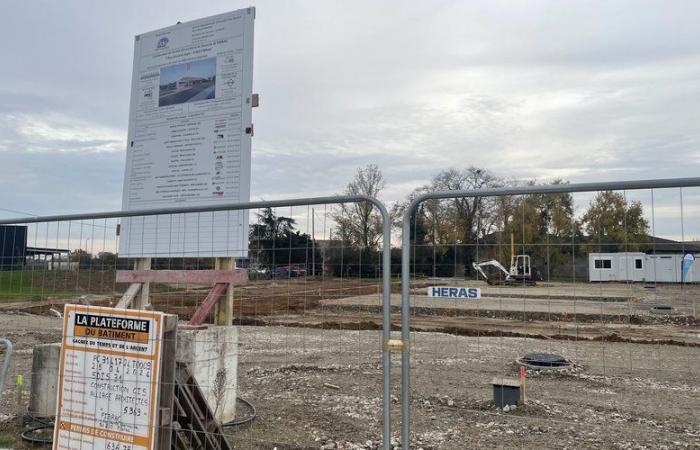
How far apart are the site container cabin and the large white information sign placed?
132 inches

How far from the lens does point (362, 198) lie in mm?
3686

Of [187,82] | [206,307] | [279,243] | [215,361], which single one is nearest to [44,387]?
[215,361]

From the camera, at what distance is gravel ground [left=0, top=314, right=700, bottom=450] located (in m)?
5.71

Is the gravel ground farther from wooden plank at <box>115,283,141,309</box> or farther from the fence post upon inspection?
wooden plank at <box>115,283,141,309</box>

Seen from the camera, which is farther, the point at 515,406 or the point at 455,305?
the point at 515,406

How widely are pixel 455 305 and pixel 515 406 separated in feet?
13.0

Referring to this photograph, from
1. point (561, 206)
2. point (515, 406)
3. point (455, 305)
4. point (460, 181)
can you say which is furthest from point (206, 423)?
point (460, 181)

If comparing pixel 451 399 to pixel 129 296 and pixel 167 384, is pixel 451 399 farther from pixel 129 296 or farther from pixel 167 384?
pixel 167 384

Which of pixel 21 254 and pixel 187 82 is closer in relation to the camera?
pixel 21 254

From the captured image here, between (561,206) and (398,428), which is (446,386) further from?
(561,206)

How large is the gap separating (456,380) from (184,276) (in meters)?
5.37

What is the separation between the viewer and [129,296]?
18.0 feet

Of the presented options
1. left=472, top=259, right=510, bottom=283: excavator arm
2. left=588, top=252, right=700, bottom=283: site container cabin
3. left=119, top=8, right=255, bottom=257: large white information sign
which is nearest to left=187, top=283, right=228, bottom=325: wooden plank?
left=119, top=8, right=255, bottom=257: large white information sign

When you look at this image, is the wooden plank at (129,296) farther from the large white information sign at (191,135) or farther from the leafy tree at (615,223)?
the leafy tree at (615,223)
